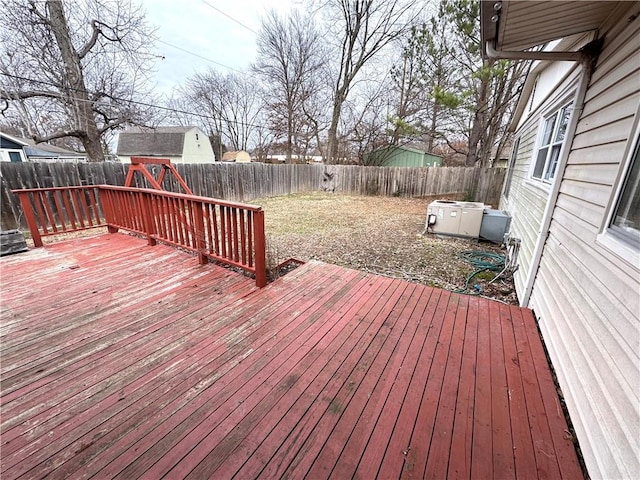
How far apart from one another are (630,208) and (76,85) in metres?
12.4

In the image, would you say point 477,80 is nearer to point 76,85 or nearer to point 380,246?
point 380,246

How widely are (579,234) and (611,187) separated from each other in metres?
0.45

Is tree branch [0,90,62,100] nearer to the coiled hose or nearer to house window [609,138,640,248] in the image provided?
the coiled hose

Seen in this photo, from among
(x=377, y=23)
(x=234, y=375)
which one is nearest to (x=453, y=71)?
(x=377, y=23)

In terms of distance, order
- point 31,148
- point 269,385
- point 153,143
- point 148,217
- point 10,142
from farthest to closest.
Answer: point 153,143, point 31,148, point 10,142, point 148,217, point 269,385

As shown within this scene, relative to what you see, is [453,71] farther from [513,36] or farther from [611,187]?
[611,187]

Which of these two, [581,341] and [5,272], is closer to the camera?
[581,341]

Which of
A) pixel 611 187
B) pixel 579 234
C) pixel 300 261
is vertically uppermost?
pixel 611 187

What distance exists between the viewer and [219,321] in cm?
236

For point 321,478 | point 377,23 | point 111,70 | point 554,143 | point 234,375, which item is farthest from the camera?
point 377,23

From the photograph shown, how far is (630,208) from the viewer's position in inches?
57.1

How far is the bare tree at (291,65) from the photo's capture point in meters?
15.9

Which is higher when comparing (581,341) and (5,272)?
(581,341)

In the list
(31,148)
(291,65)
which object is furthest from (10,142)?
(291,65)
